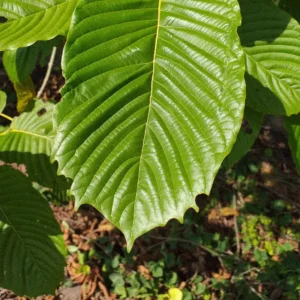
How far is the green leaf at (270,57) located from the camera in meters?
1.42

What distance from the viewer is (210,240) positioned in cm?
341

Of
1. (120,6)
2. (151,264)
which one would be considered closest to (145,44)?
(120,6)

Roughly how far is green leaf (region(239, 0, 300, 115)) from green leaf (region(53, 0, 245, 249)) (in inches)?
14.7

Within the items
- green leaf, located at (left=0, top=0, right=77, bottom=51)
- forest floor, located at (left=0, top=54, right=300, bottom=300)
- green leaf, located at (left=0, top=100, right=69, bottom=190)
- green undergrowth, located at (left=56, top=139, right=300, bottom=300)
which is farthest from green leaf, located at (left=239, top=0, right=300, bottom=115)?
forest floor, located at (left=0, top=54, right=300, bottom=300)

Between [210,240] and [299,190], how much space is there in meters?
0.84

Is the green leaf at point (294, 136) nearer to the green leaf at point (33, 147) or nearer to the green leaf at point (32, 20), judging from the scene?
the green leaf at point (32, 20)

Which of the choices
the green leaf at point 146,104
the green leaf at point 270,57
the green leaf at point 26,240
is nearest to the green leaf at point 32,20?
the green leaf at point 146,104

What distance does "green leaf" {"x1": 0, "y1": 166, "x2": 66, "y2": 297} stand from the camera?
5.89ft

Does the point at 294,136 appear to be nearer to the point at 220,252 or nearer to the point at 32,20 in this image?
the point at 32,20

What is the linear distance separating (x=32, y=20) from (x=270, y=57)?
2.17 ft

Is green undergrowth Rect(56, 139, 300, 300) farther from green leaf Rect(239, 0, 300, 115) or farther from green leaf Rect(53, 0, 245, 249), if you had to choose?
green leaf Rect(53, 0, 245, 249)

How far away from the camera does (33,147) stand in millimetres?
1992

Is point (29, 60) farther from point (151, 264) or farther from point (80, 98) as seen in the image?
point (151, 264)

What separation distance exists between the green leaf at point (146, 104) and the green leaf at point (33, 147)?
901 millimetres
